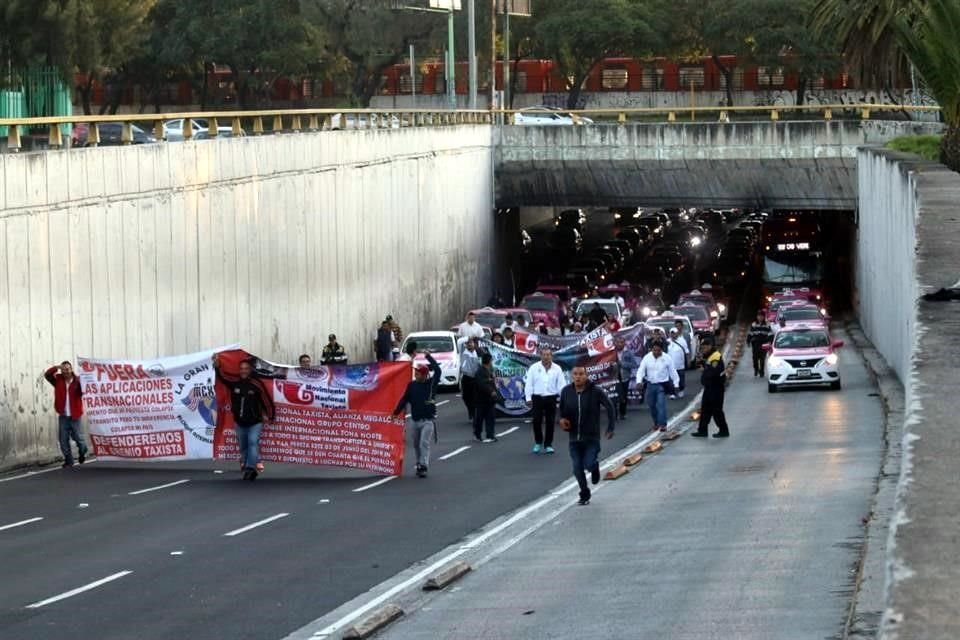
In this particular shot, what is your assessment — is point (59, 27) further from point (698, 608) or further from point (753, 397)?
point (698, 608)

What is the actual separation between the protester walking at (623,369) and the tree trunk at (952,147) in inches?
295

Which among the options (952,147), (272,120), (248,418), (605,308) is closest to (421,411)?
(248,418)

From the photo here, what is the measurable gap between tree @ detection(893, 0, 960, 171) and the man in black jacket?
14.8 meters

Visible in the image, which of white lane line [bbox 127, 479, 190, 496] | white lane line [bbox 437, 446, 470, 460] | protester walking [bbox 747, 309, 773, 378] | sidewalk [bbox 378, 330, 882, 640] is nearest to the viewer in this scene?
sidewalk [bbox 378, 330, 882, 640]

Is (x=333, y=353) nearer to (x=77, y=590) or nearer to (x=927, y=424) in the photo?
(x=77, y=590)

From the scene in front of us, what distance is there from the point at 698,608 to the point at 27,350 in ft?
54.7

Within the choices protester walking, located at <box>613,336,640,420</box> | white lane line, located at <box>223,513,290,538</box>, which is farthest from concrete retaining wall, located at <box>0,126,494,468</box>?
protester walking, located at <box>613,336,640,420</box>

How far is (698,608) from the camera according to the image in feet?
42.9

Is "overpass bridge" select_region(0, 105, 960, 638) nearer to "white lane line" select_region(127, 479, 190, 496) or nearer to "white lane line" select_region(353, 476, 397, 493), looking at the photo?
"white lane line" select_region(127, 479, 190, 496)

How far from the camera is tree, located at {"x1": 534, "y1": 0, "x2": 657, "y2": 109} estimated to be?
95000 millimetres

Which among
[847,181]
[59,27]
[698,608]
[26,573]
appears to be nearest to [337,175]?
[59,27]

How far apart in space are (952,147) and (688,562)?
23575mm

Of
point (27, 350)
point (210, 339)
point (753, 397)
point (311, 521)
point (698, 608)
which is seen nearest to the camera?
point (698, 608)

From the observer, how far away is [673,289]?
252ft
